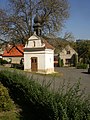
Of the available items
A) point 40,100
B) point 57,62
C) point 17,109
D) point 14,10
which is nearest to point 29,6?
point 14,10

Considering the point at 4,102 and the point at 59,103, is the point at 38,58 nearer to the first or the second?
the point at 4,102

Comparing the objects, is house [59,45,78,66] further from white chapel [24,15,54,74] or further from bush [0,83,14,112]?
bush [0,83,14,112]

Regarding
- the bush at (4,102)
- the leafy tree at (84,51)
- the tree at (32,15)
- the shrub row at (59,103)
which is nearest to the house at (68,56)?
the leafy tree at (84,51)

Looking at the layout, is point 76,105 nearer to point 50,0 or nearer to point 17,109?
point 17,109

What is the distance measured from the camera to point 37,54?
35.0 meters

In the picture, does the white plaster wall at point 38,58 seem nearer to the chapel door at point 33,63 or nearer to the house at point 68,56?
the chapel door at point 33,63

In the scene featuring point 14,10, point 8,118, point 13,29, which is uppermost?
point 14,10

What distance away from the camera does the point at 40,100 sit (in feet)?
26.7

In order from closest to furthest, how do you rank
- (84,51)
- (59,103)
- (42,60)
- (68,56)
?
(59,103), (42,60), (68,56), (84,51)

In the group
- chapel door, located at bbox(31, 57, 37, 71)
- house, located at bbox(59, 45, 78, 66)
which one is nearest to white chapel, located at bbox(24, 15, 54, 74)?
chapel door, located at bbox(31, 57, 37, 71)

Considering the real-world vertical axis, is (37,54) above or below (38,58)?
above

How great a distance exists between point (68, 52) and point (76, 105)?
206 feet

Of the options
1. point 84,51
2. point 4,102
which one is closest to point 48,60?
point 4,102

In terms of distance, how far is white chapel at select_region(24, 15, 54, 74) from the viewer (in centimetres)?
3450
